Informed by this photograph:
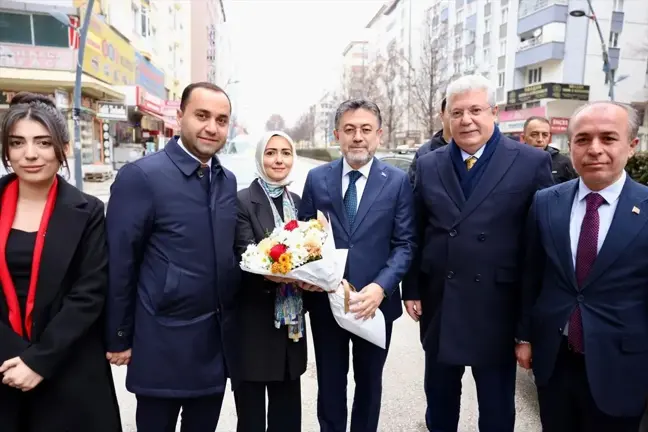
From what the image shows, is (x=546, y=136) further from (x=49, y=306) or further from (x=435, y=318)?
(x=49, y=306)

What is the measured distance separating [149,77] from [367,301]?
3235 centimetres

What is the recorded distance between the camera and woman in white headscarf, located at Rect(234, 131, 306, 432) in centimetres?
265

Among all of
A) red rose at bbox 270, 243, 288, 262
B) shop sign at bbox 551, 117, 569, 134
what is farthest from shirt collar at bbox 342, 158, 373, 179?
shop sign at bbox 551, 117, 569, 134

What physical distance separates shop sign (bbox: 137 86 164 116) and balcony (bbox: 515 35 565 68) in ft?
80.2

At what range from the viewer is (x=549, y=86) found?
28.7 meters

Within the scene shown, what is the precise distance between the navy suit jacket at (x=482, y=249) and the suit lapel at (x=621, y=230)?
55 centimetres

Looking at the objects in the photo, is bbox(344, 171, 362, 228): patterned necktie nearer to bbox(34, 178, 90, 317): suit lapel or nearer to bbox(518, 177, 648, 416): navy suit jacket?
bbox(518, 177, 648, 416): navy suit jacket

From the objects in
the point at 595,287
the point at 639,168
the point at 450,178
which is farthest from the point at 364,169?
the point at 639,168

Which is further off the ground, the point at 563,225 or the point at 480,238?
the point at 563,225

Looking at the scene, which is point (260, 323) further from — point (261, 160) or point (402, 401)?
point (402, 401)

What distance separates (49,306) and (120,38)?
2583 centimetres

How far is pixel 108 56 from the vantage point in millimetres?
21922

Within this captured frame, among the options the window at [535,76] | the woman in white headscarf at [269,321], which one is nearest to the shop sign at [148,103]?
the woman in white headscarf at [269,321]

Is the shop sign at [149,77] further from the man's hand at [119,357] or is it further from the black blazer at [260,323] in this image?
the man's hand at [119,357]
